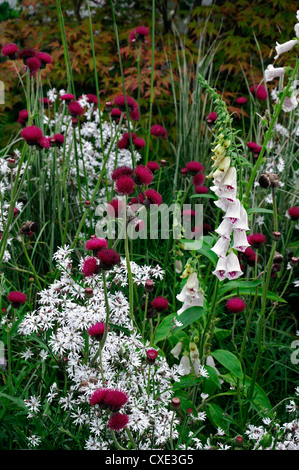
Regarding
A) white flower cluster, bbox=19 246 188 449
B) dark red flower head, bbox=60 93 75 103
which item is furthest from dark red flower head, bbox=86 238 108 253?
dark red flower head, bbox=60 93 75 103

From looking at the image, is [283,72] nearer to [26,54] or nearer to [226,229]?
[226,229]

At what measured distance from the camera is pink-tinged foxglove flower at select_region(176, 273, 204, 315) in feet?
6.18

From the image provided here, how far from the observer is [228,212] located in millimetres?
1709

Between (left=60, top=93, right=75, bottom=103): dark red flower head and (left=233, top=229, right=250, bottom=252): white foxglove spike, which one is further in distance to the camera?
(left=60, top=93, right=75, bottom=103): dark red flower head

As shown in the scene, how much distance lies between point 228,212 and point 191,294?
0.37 metres

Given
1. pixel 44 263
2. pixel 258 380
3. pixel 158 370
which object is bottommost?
pixel 258 380

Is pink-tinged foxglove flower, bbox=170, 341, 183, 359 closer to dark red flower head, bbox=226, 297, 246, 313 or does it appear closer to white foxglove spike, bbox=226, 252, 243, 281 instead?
dark red flower head, bbox=226, 297, 246, 313

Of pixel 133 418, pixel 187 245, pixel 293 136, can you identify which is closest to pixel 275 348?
pixel 187 245

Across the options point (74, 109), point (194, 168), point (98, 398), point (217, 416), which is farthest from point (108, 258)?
point (74, 109)

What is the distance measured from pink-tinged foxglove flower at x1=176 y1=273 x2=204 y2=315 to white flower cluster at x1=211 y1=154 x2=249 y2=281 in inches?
5.5
